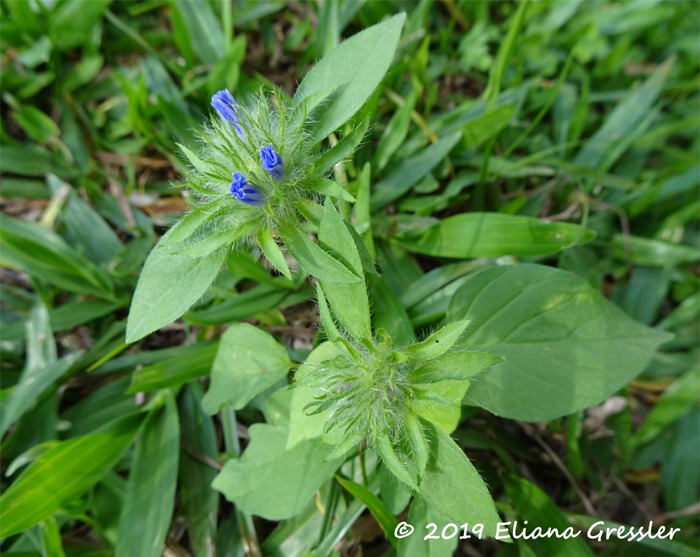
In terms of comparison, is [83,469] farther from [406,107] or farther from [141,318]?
[406,107]

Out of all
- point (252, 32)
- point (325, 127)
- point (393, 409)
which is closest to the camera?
point (393, 409)

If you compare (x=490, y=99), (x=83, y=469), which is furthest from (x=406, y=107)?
(x=83, y=469)

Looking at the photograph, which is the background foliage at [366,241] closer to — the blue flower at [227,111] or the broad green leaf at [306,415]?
the broad green leaf at [306,415]

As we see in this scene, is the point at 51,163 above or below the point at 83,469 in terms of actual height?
above

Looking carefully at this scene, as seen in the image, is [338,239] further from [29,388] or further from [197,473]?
[29,388]

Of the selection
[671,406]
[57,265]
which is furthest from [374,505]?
A: [57,265]

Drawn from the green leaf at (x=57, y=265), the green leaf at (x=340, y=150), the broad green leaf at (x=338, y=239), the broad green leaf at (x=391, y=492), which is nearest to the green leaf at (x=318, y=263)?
the broad green leaf at (x=338, y=239)
